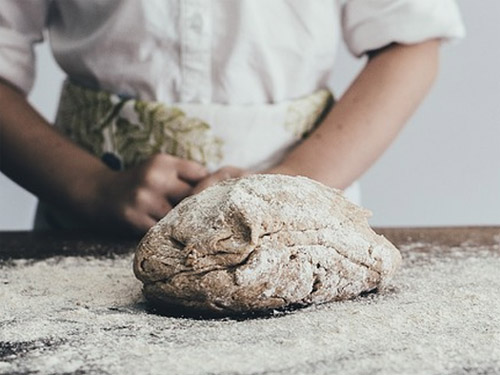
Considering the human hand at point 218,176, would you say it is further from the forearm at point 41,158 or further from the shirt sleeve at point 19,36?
the shirt sleeve at point 19,36

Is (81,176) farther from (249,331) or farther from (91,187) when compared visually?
(249,331)

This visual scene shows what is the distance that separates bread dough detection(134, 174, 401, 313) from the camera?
652mm

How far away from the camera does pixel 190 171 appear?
0.99 metres

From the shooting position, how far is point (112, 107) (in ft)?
3.52

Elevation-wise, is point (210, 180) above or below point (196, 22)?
below

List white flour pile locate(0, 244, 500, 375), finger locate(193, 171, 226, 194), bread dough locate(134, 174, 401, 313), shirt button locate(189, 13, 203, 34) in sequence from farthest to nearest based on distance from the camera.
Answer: shirt button locate(189, 13, 203, 34) < finger locate(193, 171, 226, 194) < bread dough locate(134, 174, 401, 313) < white flour pile locate(0, 244, 500, 375)

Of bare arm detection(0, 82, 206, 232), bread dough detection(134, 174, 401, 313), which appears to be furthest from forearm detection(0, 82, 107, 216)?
bread dough detection(134, 174, 401, 313)

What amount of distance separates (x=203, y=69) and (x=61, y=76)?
0.86 m

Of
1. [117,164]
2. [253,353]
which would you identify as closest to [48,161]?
[117,164]

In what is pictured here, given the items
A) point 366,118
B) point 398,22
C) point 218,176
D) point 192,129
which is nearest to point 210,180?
point 218,176

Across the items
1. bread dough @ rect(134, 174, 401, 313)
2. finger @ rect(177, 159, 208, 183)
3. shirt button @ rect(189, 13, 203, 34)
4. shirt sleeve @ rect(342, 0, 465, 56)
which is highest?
shirt sleeve @ rect(342, 0, 465, 56)

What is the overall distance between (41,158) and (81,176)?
2.6 inches

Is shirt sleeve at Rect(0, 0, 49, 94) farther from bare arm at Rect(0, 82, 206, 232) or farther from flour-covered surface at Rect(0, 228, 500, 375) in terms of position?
flour-covered surface at Rect(0, 228, 500, 375)

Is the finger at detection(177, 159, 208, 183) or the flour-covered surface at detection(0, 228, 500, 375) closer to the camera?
the flour-covered surface at detection(0, 228, 500, 375)
